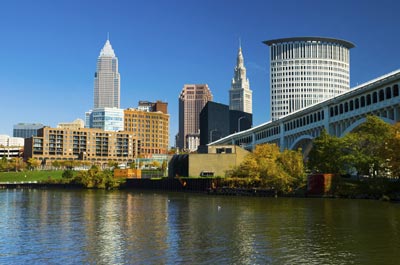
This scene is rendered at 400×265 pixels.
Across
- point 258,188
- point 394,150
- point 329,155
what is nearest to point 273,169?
point 258,188

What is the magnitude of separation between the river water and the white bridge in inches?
1282

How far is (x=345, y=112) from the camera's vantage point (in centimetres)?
12488

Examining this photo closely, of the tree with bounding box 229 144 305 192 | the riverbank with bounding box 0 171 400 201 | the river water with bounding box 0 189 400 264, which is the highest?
the tree with bounding box 229 144 305 192

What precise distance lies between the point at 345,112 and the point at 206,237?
8505 cm

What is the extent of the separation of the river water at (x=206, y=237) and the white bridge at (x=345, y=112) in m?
32.6

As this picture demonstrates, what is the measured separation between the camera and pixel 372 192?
9569 centimetres

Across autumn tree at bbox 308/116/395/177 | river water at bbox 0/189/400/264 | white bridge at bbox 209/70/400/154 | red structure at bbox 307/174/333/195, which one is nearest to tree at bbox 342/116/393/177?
autumn tree at bbox 308/116/395/177

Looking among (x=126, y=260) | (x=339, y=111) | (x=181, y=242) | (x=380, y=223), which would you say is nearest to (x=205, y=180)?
(x=339, y=111)

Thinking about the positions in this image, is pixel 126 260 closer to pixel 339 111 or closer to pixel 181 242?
pixel 181 242

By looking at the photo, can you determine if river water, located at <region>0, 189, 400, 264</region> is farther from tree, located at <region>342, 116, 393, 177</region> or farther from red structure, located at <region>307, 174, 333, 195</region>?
red structure, located at <region>307, 174, 333, 195</region>

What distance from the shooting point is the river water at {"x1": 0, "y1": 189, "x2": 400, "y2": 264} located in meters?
39.5

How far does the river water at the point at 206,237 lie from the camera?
130ft

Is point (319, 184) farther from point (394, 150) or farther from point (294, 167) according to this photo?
point (394, 150)

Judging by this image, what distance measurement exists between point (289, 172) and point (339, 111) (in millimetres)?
24967
